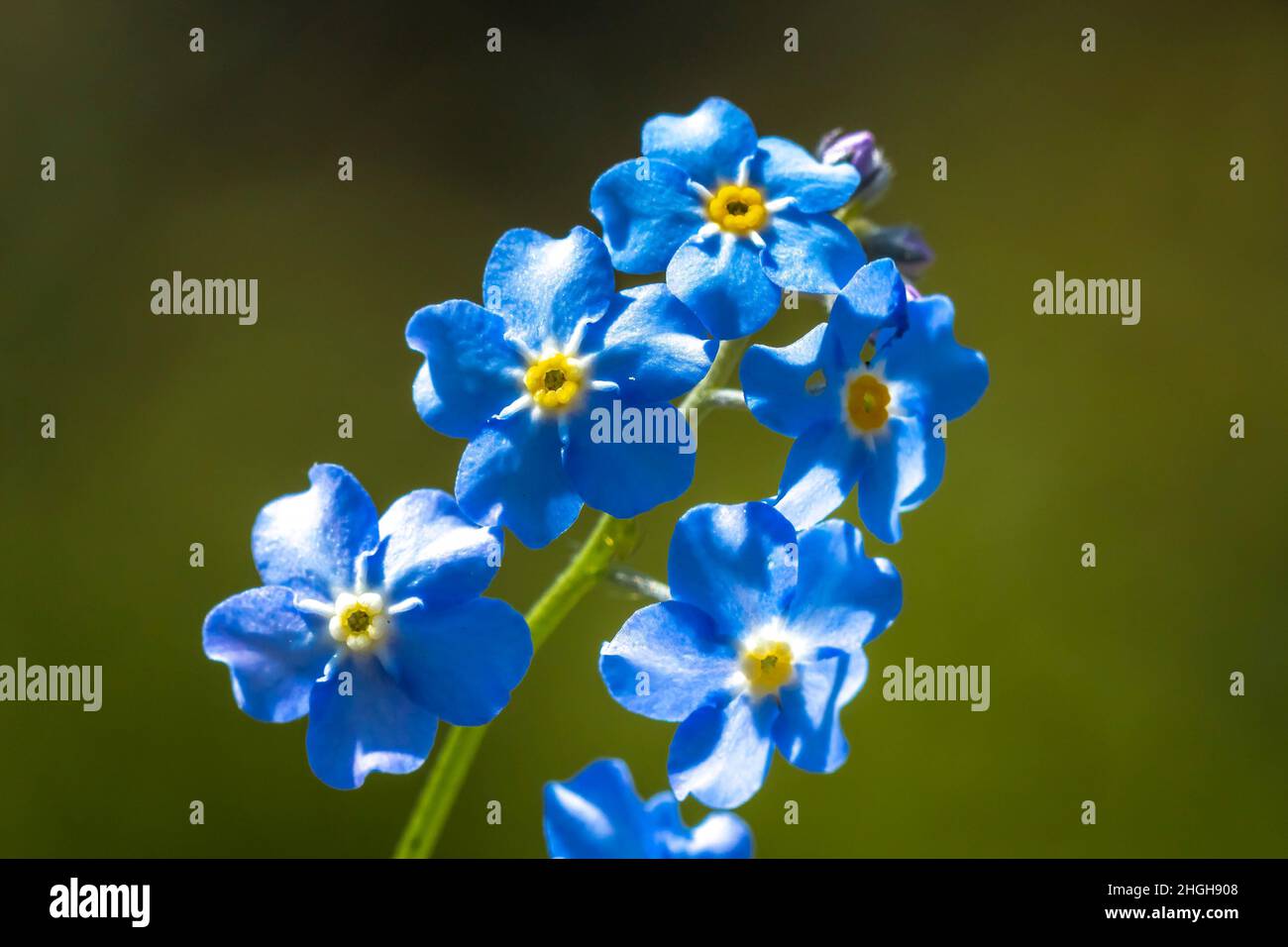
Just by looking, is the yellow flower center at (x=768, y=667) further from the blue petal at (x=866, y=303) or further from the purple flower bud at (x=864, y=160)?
the purple flower bud at (x=864, y=160)

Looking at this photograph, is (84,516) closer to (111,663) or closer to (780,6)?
(111,663)

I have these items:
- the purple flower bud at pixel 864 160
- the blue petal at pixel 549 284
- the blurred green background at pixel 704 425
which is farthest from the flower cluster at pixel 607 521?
the blurred green background at pixel 704 425

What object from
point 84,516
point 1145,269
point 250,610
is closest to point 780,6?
point 1145,269

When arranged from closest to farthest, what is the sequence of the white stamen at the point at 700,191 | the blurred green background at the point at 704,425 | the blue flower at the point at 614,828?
1. the blue flower at the point at 614,828
2. the white stamen at the point at 700,191
3. the blurred green background at the point at 704,425

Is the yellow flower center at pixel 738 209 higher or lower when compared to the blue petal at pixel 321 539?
higher

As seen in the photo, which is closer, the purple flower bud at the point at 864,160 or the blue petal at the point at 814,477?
the blue petal at the point at 814,477

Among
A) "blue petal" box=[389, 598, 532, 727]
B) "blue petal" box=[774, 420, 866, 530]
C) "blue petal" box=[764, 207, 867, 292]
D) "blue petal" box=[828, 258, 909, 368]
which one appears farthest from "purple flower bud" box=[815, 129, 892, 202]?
"blue petal" box=[389, 598, 532, 727]

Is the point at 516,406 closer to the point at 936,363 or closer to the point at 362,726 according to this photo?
the point at 362,726
